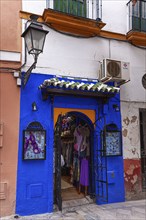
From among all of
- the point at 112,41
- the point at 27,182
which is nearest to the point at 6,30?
the point at 112,41

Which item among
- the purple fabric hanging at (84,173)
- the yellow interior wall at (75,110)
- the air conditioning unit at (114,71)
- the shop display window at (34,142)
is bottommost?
the purple fabric hanging at (84,173)

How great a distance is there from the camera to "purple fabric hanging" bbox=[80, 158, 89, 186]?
727 cm

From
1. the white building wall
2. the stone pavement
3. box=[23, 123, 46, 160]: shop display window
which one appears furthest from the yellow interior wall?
the stone pavement

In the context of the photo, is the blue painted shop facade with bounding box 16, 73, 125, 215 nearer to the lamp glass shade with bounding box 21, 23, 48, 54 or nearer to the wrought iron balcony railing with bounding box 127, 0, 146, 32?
the lamp glass shade with bounding box 21, 23, 48, 54

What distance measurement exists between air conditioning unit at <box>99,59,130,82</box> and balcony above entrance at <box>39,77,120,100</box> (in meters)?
0.41

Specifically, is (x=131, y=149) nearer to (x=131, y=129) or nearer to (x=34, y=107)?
(x=131, y=129)

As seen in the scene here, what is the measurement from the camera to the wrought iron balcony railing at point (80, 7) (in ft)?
23.4

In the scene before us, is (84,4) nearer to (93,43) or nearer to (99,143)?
(93,43)

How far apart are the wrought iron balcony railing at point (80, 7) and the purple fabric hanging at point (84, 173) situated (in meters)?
4.30

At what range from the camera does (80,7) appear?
7.45 meters

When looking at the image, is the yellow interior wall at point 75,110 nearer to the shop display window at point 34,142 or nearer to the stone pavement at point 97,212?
the shop display window at point 34,142

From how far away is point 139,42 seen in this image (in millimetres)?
7977

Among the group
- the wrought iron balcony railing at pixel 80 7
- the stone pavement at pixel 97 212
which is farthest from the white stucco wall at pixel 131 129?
the wrought iron balcony railing at pixel 80 7

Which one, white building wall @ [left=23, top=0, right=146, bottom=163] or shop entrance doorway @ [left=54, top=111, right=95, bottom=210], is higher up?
white building wall @ [left=23, top=0, right=146, bottom=163]
